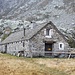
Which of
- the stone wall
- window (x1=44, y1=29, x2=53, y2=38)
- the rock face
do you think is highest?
the rock face

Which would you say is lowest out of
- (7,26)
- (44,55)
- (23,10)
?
(44,55)

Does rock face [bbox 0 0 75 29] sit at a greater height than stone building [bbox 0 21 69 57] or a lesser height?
greater

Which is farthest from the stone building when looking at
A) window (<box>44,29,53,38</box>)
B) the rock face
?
the rock face

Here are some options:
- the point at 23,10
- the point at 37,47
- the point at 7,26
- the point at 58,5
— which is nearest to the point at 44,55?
the point at 37,47

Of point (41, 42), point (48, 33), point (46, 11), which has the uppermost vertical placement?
point (46, 11)

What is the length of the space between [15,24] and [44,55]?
55.9 metres

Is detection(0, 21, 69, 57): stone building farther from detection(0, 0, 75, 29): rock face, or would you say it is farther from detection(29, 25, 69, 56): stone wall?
detection(0, 0, 75, 29): rock face

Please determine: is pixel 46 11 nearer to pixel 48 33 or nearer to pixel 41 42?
pixel 48 33

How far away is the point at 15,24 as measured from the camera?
111 m

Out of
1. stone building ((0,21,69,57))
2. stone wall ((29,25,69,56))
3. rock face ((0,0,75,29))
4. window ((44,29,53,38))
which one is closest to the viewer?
stone wall ((29,25,69,56))

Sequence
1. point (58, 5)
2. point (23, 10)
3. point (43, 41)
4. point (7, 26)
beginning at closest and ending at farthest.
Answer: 1. point (43, 41)
2. point (7, 26)
3. point (58, 5)
4. point (23, 10)

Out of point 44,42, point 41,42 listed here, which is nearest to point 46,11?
point 44,42

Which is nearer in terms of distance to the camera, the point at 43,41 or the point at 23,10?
the point at 43,41

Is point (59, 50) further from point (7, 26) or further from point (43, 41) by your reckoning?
point (7, 26)
